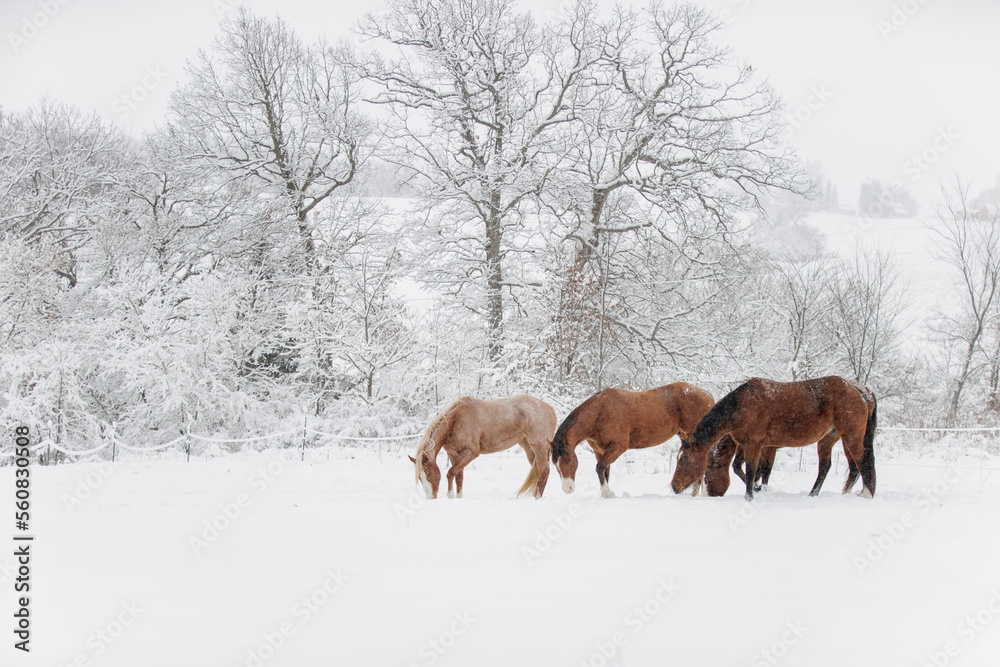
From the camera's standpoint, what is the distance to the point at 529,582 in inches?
127

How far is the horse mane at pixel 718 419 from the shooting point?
18.3 ft

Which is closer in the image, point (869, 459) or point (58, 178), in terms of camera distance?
point (869, 459)

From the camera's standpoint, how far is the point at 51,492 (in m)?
6.80

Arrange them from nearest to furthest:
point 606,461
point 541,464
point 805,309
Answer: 1. point 606,461
2. point 541,464
3. point 805,309

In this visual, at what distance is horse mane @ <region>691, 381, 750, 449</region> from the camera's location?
18.3ft

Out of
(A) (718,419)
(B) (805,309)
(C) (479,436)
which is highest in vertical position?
(B) (805,309)

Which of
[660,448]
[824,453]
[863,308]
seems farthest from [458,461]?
[863,308]

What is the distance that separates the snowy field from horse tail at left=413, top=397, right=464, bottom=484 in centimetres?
77

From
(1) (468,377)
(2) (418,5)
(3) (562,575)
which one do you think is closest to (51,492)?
(3) (562,575)

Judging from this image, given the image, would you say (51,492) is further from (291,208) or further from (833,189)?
(833,189)

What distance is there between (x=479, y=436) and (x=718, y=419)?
7.99 feet

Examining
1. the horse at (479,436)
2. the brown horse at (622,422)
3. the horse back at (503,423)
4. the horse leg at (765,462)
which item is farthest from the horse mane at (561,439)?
the horse leg at (765,462)

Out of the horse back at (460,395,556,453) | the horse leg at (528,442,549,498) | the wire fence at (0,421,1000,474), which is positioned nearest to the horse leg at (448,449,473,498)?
the horse back at (460,395,556,453)

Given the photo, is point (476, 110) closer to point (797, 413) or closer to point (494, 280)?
point (494, 280)
